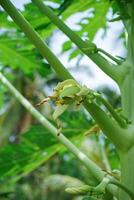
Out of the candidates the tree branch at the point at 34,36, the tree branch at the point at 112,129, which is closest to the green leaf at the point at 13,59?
the tree branch at the point at 34,36

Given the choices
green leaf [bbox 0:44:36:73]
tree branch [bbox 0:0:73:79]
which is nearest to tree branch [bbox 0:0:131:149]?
tree branch [bbox 0:0:73:79]

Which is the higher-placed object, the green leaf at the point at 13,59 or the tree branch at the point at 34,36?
the tree branch at the point at 34,36

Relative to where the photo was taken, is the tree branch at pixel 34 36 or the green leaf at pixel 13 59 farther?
the green leaf at pixel 13 59

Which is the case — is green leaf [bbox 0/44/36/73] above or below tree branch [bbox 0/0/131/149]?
below

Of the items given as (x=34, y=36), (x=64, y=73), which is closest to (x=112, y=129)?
(x=64, y=73)

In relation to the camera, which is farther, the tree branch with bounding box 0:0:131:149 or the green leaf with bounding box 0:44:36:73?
the green leaf with bounding box 0:44:36:73

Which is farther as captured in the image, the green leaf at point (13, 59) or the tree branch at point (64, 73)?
the green leaf at point (13, 59)

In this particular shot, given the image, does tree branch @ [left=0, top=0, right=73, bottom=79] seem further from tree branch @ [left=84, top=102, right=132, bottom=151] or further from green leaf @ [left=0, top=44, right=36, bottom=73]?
green leaf @ [left=0, top=44, right=36, bottom=73]

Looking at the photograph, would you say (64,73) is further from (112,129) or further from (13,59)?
(13,59)

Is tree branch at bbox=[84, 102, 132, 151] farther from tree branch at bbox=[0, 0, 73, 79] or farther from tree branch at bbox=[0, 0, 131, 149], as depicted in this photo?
tree branch at bbox=[0, 0, 73, 79]

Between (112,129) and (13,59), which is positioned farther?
(13,59)

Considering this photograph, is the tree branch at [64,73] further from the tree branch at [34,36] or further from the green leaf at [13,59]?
the green leaf at [13,59]

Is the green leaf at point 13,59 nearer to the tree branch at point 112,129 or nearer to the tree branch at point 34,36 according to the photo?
the tree branch at point 34,36

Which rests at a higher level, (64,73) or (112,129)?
(64,73)
